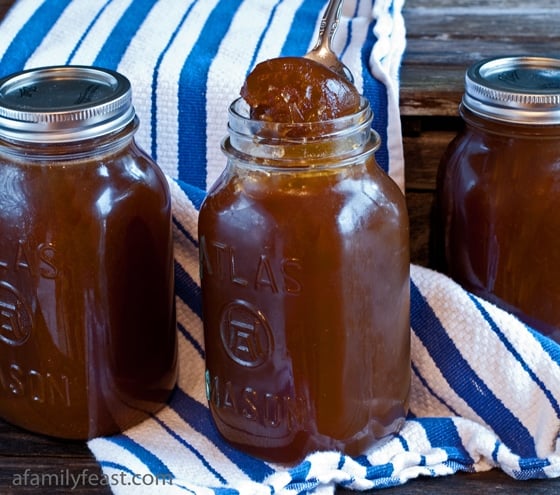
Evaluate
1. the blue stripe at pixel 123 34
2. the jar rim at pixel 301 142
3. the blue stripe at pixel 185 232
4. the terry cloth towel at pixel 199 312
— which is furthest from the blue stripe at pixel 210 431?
the blue stripe at pixel 123 34

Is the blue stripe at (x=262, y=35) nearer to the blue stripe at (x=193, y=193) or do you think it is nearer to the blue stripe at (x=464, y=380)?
the blue stripe at (x=193, y=193)

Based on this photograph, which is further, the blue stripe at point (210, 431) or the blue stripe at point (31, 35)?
the blue stripe at point (31, 35)

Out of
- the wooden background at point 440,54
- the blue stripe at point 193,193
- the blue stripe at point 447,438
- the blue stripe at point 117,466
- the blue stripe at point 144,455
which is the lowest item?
the blue stripe at point 447,438

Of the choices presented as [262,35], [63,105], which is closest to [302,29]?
[262,35]

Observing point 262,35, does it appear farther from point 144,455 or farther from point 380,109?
point 144,455

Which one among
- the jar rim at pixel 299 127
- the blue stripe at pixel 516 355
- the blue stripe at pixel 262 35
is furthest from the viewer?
the blue stripe at pixel 262 35

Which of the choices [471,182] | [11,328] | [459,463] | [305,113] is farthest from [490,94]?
[11,328]
